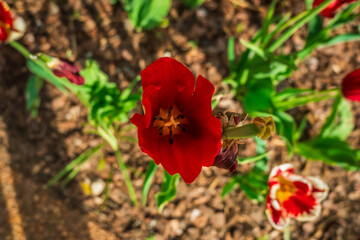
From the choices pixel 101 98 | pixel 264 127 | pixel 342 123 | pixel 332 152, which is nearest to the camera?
pixel 264 127

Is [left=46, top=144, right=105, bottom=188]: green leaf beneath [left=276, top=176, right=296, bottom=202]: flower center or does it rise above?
above

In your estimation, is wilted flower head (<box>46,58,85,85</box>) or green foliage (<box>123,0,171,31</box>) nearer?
wilted flower head (<box>46,58,85,85</box>)

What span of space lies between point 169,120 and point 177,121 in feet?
0.11

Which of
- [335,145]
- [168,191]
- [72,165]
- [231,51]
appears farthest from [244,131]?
[72,165]

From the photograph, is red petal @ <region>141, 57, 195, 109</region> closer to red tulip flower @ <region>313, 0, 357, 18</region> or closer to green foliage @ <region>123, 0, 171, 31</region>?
red tulip flower @ <region>313, 0, 357, 18</region>

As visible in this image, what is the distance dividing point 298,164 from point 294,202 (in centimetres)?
59

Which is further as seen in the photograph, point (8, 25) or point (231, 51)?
point (231, 51)

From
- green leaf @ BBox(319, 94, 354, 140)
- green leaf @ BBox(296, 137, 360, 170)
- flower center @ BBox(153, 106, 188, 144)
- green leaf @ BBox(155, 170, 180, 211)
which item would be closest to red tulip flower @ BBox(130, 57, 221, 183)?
flower center @ BBox(153, 106, 188, 144)

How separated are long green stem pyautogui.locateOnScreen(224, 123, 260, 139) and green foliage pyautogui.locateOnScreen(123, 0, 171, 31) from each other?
46.4 inches

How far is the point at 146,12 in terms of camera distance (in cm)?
171

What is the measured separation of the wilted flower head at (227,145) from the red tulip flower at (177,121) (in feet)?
0.10

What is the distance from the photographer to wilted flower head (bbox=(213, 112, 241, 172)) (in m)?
0.81

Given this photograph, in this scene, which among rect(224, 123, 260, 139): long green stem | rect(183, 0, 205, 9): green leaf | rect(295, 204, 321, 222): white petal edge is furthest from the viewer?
rect(183, 0, 205, 9): green leaf

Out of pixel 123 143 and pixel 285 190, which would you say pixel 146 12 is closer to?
pixel 123 143
